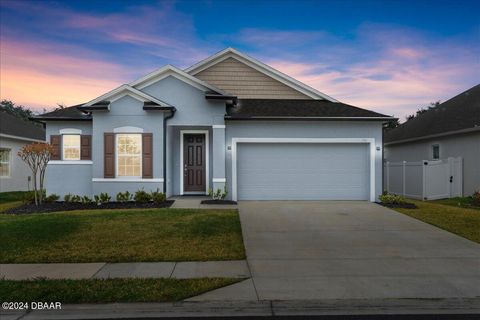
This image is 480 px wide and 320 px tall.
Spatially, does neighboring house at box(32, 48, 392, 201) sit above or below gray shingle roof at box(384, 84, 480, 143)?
below

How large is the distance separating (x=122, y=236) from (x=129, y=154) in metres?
5.99

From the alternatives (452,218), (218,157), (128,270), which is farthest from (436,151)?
(128,270)

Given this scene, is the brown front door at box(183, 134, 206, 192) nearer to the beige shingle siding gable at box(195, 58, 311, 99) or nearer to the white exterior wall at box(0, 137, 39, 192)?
the beige shingle siding gable at box(195, 58, 311, 99)

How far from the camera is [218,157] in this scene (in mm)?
14594

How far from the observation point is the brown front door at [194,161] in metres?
15.8

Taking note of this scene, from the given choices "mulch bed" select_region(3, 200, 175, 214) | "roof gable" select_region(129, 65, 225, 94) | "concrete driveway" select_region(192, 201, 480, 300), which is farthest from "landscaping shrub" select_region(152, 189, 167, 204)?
"roof gable" select_region(129, 65, 225, 94)

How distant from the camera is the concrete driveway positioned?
5.63 m

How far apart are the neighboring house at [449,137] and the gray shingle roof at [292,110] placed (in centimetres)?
586

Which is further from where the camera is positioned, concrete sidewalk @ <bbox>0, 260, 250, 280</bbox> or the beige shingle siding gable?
the beige shingle siding gable

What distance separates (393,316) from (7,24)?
14478 millimetres

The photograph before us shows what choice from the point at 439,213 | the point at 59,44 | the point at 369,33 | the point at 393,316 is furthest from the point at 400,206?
the point at 59,44

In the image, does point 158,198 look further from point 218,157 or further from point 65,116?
point 65,116

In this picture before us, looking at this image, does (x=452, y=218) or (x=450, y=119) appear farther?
(x=450, y=119)

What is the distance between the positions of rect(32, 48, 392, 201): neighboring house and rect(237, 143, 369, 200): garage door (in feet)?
0.13
